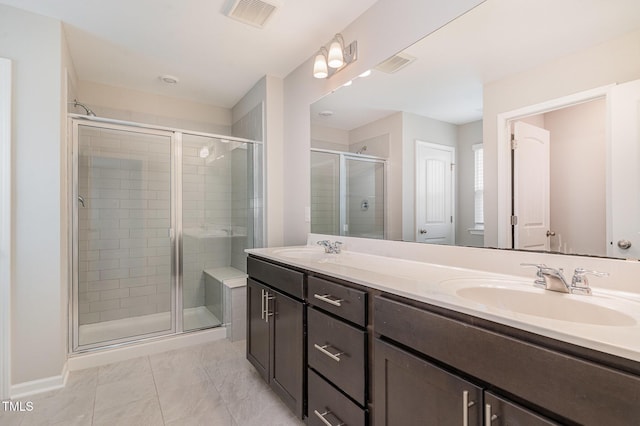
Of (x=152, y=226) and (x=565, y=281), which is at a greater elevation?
(x=152, y=226)

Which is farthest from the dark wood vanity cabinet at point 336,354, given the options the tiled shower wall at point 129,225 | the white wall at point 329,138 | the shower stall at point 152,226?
the tiled shower wall at point 129,225

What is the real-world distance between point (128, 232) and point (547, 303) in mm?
3102

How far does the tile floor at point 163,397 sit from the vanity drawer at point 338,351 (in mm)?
518

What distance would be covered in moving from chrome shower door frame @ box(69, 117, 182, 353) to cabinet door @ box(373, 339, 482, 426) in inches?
89.3

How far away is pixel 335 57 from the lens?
80.6 inches

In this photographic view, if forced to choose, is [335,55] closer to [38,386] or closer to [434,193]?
[434,193]

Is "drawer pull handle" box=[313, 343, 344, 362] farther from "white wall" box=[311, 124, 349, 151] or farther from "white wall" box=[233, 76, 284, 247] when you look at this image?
"white wall" box=[233, 76, 284, 247]

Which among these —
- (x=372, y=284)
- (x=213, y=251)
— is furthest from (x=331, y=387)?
(x=213, y=251)

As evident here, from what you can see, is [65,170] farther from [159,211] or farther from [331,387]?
[331,387]

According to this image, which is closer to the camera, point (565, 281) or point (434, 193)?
point (565, 281)

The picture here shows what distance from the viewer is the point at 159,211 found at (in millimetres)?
2844

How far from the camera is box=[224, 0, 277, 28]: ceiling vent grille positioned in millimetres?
1890

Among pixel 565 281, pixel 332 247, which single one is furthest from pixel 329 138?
pixel 565 281

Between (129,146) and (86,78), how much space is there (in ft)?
2.62
